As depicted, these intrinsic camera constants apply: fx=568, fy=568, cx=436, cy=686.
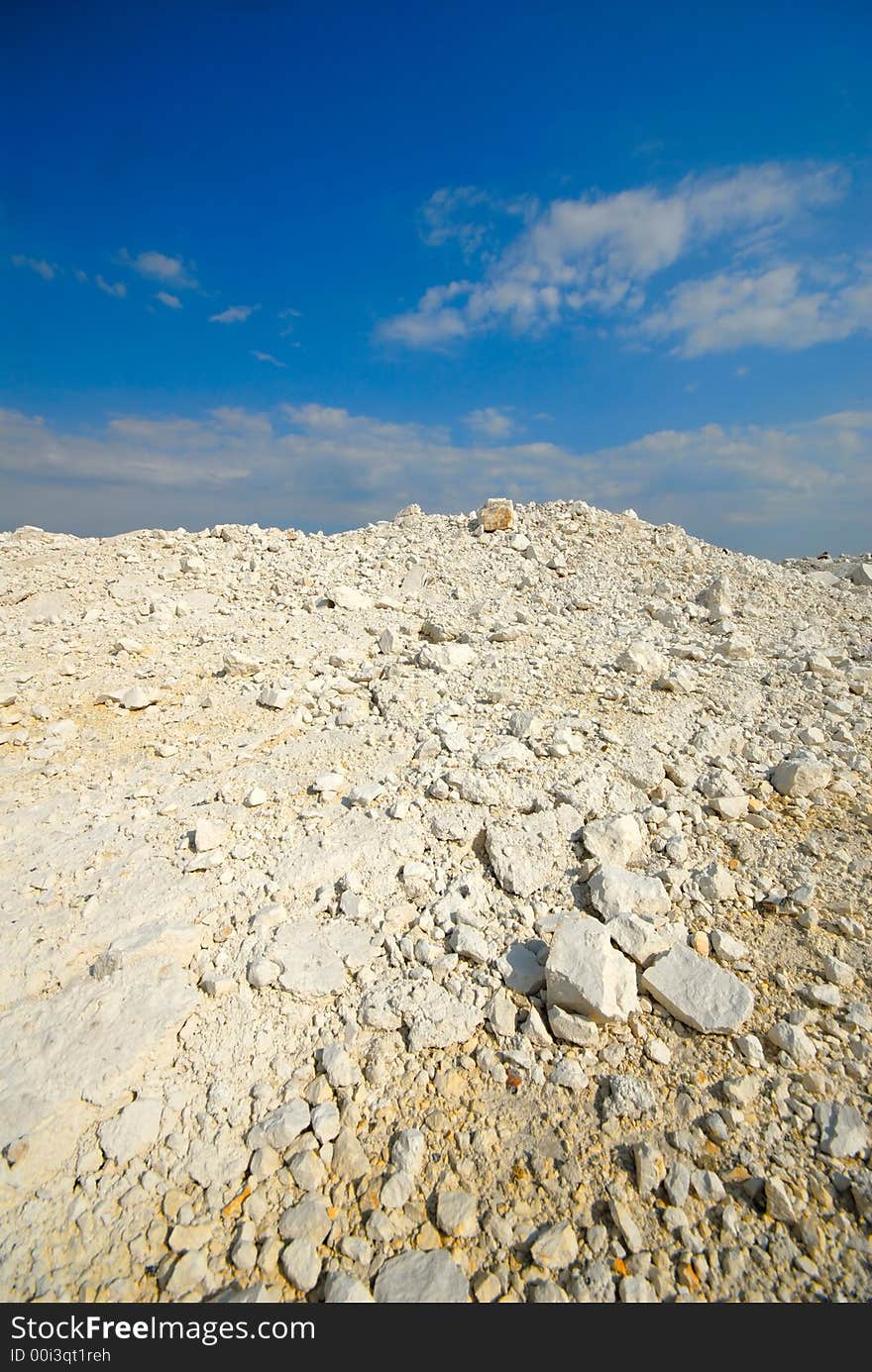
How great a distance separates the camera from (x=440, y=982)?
2703 mm

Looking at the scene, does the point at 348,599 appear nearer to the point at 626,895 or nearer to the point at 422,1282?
the point at 626,895

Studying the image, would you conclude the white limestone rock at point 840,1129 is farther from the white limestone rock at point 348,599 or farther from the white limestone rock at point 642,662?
the white limestone rock at point 348,599

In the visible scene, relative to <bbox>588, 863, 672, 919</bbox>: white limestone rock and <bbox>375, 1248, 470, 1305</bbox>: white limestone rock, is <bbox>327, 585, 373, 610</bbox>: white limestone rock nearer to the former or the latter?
<bbox>588, 863, 672, 919</bbox>: white limestone rock

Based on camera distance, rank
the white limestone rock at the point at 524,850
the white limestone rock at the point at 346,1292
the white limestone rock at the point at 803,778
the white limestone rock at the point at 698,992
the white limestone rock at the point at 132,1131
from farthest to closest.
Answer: the white limestone rock at the point at 803,778
the white limestone rock at the point at 524,850
the white limestone rock at the point at 698,992
the white limestone rock at the point at 132,1131
the white limestone rock at the point at 346,1292

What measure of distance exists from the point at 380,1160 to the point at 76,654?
6066mm

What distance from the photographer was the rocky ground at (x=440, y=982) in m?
1.88

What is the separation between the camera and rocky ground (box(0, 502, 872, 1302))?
1884mm

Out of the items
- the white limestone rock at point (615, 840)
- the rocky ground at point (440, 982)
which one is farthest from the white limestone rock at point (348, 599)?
the white limestone rock at point (615, 840)

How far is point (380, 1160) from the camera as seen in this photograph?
2.11 m

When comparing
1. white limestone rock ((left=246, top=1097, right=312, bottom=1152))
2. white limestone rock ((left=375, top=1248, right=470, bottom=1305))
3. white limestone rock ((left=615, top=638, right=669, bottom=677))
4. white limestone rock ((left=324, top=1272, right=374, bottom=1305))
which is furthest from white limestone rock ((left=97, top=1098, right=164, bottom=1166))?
white limestone rock ((left=615, top=638, right=669, bottom=677))

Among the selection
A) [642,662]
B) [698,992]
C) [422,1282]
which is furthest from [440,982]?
[642,662]
